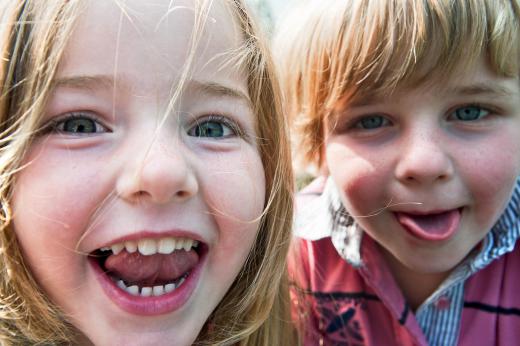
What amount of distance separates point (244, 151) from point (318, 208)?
0.61 meters

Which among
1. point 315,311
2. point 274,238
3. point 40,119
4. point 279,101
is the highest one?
point 279,101

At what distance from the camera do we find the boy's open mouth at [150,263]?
83 cm

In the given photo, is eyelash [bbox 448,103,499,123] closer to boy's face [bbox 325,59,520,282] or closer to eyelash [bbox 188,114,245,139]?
A: boy's face [bbox 325,59,520,282]

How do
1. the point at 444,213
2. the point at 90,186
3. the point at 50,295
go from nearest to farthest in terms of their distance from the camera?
the point at 90,186, the point at 50,295, the point at 444,213

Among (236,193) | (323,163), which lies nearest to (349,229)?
(323,163)

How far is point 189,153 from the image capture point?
0.85m

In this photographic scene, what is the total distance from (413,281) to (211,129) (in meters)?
0.78

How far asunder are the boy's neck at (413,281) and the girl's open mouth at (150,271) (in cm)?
68

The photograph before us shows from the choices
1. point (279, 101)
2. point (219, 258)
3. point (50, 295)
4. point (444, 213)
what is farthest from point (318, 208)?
point (50, 295)

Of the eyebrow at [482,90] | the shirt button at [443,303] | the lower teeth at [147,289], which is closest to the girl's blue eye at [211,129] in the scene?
the lower teeth at [147,289]

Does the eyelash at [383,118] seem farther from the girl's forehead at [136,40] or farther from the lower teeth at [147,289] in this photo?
the lower teeth at [147,289]

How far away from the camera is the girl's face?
31.0 inches

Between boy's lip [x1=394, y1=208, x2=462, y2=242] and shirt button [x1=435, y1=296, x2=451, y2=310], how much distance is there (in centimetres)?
27

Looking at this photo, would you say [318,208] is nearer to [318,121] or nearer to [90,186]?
[318,121]
